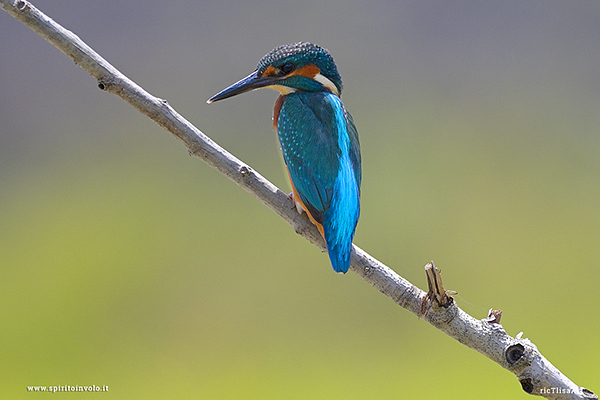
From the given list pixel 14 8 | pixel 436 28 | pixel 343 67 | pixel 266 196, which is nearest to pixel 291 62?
pixel 266 196

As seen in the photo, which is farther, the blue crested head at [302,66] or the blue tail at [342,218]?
the blue crested head at [302,66]

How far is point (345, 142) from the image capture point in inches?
50.4

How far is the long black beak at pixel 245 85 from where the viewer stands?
1.21 m

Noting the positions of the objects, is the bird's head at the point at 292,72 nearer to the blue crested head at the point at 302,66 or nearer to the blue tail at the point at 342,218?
the blue crested head at the point at 302,66

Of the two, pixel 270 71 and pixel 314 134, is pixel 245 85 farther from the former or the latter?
pixel 314 134

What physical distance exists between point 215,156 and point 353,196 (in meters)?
0.33

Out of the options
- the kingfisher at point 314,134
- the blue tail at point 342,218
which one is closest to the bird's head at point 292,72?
the kingfisher at point 314,134

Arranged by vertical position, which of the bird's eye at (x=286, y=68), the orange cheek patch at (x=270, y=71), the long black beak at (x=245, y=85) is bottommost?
the long black beak at (x=245, y=85)

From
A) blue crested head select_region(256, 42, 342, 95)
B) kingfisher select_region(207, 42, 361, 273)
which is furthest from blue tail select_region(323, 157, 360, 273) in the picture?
blue crested head select_region(256, 42, 342, 95)

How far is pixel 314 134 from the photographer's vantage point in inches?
48.6

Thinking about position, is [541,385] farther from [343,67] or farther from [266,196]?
[343,67]

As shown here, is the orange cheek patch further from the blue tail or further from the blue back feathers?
the blue tail

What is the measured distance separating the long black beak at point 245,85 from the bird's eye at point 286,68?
0.08ft

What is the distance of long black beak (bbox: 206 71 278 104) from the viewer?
1.21 metres
